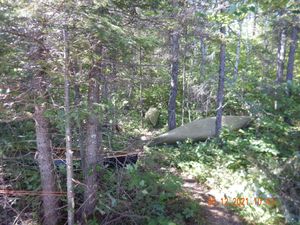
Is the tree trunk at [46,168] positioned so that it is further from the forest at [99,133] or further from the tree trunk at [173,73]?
the tree trunk at [173,73]

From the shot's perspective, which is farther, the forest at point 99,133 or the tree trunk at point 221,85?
the tree trunk at point 221,85

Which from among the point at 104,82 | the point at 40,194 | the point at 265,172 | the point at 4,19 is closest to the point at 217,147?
the point at 265,172

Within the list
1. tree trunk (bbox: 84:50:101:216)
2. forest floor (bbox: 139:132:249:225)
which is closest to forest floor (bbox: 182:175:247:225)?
forest floor (bbox: 139:132:249:225)

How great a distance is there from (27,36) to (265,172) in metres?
4.56

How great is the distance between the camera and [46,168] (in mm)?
4570

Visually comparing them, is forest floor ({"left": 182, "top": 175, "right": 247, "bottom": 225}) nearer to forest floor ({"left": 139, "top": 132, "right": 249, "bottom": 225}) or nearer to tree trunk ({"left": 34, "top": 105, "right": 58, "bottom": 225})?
forest floor ({"left": 139, "top": 132, "right": 249, "bottom": 225})

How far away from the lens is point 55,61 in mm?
3736

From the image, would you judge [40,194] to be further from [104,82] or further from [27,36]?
[27,36]

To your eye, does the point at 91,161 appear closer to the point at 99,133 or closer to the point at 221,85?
the point at 99,133
